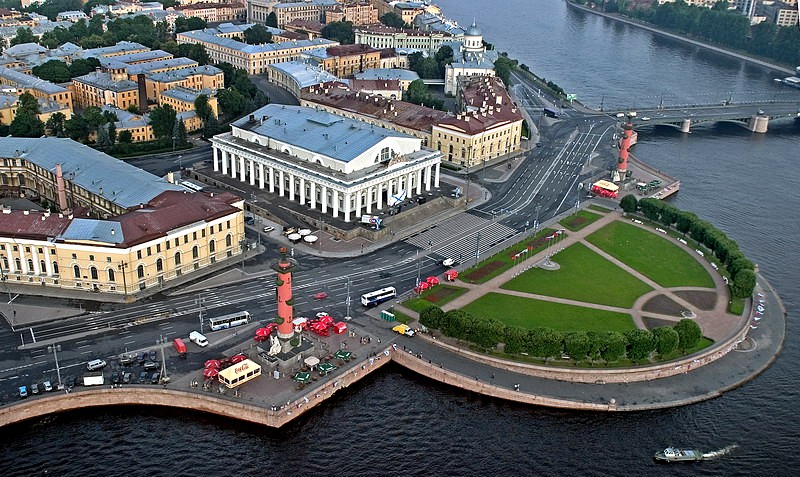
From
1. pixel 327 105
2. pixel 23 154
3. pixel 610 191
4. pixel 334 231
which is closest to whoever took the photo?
pixel 334 231

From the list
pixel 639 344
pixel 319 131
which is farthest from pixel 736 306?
pixel 319 131

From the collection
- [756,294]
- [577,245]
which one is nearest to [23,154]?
[577,245]

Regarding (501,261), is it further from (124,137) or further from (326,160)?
(124,137)

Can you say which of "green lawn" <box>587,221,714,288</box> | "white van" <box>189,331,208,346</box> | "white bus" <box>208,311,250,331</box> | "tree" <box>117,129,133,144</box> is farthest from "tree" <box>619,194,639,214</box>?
"tree" <box>117,129,133,144</box>

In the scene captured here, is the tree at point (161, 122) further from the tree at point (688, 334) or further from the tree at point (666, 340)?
the tree at point (688, 334)

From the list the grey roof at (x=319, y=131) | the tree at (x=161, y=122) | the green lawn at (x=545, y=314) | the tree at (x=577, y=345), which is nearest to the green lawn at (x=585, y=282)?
the green lawn at (x=545, y=314)

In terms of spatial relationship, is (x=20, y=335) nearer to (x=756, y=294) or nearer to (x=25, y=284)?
(x=25, y=284)

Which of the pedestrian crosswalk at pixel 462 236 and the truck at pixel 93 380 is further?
the pedestrian crosswalk at pixel 462 236
